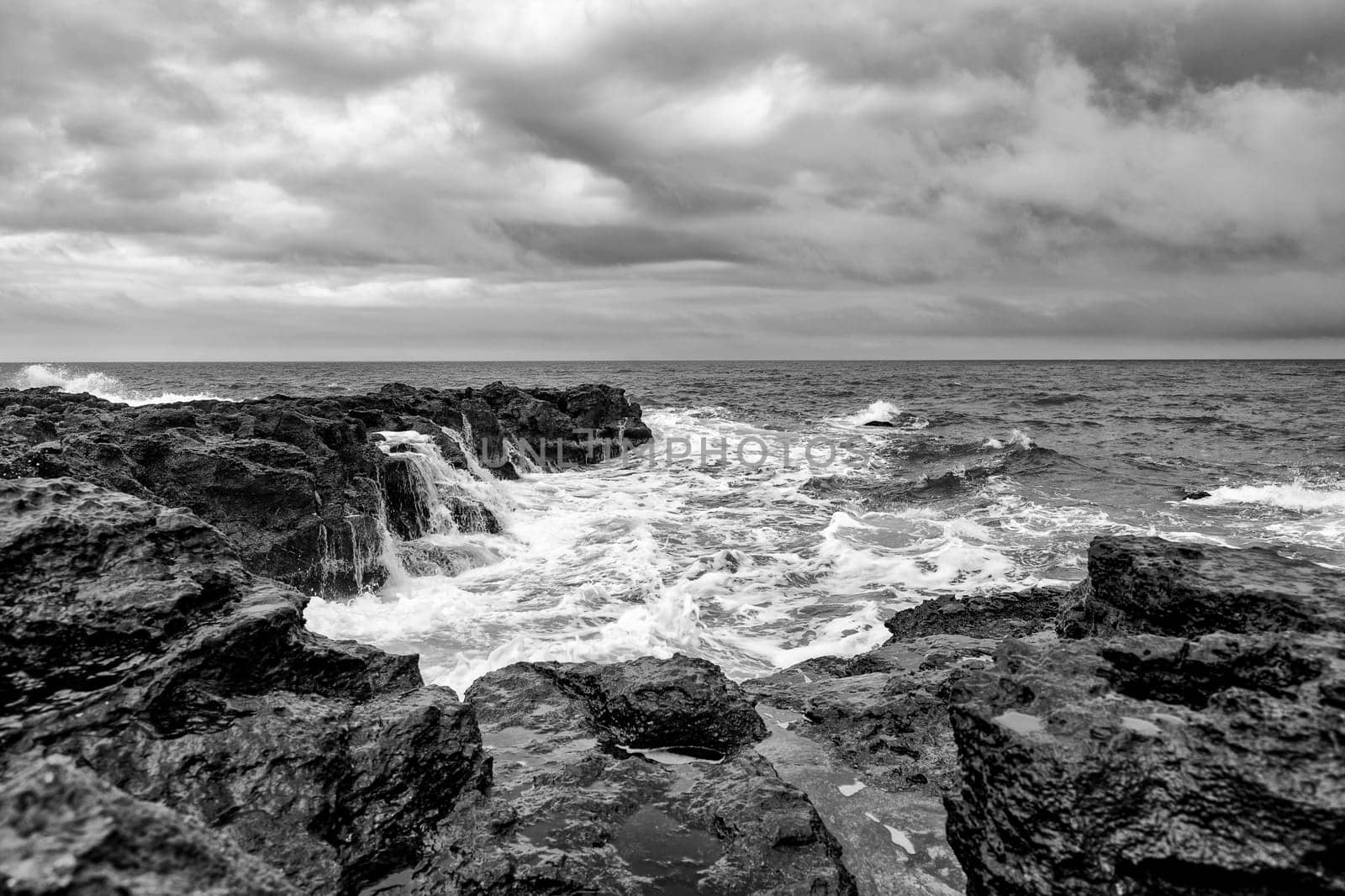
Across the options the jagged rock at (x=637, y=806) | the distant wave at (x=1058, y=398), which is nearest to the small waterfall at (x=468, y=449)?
the jagged rock at (x=637, y=806)

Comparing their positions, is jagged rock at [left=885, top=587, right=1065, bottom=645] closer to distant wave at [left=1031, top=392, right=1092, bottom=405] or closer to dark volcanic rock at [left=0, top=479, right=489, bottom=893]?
dark volcanic rock at [left=0, top=479, right=489, bottom=893]

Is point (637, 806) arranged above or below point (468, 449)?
below

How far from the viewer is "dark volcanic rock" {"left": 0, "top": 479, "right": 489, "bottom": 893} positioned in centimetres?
303

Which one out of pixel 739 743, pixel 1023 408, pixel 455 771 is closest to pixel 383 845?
pixel 455 771

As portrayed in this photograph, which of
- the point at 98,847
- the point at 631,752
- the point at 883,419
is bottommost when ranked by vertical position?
→ the point at 631,752

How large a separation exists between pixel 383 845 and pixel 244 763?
0.74 metres

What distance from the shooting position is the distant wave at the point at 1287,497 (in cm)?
1540

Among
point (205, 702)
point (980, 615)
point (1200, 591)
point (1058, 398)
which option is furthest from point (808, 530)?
point (1058, 398)

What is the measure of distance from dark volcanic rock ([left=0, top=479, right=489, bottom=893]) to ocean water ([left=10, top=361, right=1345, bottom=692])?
352 cm

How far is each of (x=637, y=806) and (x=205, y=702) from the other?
7.48 feet

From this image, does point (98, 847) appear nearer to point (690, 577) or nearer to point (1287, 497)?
point (690, 577)

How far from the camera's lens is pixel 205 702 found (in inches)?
134

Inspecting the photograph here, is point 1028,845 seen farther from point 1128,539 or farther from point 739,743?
point 1128,539

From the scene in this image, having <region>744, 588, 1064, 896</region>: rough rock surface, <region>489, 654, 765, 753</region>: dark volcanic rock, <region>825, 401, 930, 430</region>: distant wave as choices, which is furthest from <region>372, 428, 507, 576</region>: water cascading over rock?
<region>825, 401, 930, 430</region>: distant wave
